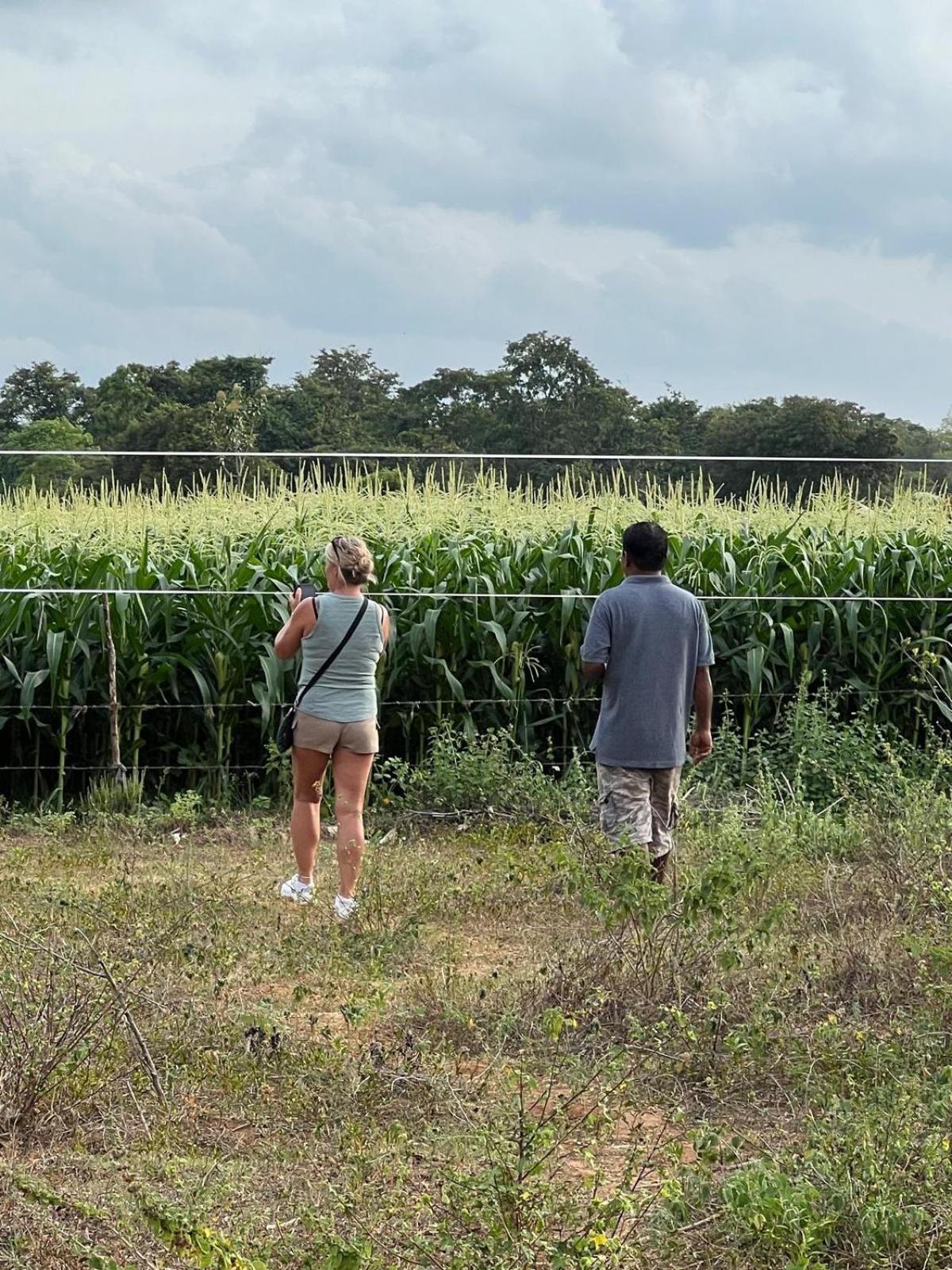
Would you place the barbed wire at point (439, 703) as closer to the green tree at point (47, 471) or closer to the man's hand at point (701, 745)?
the green tree at point (47, 471)

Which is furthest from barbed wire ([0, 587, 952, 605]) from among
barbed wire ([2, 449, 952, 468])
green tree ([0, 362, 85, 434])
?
green tree ([0, 362, 85, 434])

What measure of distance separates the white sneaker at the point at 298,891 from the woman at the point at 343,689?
0.23 m

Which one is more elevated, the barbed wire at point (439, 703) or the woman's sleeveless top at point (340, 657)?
the woman's sleeveless top at point (340, 657)

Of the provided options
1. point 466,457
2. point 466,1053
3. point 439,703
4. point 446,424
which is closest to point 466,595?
point 439,703

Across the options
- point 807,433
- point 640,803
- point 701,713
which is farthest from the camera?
point 807,433

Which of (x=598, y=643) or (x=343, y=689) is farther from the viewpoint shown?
(x=343, y=689)

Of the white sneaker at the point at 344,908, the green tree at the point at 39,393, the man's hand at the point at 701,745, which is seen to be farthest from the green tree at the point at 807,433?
the green tree at the point at 39,393

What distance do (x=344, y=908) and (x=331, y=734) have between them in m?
0.76

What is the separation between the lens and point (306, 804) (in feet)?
22.6

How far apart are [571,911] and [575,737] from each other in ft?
10.3

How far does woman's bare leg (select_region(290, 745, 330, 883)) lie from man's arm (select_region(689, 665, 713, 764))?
1642 mm

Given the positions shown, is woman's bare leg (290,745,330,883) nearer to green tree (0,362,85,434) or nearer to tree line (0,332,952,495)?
tree line (0,332,952,495)

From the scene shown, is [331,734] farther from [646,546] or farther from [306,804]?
[646,546]

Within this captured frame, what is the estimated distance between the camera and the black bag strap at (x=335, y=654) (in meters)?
6.60
